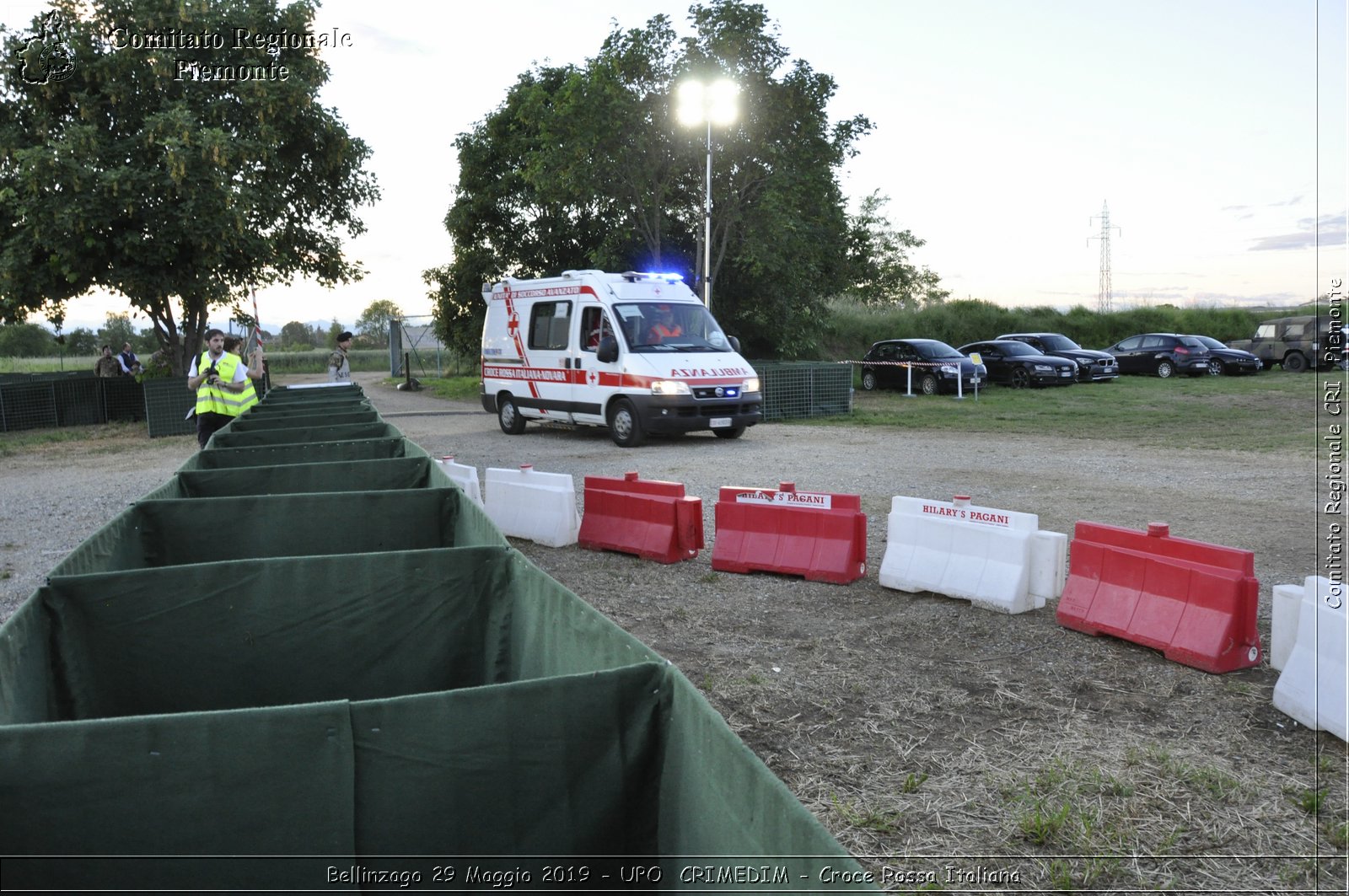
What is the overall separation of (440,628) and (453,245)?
1235 inches

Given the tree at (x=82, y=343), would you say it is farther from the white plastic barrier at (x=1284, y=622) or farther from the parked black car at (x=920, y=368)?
the white plastic barrier at (x=1284, y=622)

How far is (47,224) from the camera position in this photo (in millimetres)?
19703

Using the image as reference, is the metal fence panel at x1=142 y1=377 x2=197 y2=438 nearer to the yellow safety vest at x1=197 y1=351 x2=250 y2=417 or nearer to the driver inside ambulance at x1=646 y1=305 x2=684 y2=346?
the driver inside ambulance at x1=646 y1=305 x2=684 y2=346

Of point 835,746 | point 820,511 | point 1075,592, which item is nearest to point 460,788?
point 835,746

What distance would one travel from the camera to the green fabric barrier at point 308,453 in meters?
6.55

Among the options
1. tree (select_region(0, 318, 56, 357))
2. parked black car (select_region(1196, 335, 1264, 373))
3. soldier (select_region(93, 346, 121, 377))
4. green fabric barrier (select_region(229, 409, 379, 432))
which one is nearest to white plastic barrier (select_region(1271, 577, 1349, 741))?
green fabric barrier (select_region(229, 409, 379, 432))

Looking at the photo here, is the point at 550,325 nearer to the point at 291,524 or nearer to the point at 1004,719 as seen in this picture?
the point at 291,524

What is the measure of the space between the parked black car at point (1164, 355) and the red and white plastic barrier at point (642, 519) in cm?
2981

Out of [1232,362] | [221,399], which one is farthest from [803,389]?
[1232,362]

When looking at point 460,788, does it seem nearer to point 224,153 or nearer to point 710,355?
point 710,355

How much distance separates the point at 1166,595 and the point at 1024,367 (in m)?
25.4

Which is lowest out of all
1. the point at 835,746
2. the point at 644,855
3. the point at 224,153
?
the point at 835,746

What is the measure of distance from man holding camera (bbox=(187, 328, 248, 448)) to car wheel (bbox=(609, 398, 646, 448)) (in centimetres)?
613

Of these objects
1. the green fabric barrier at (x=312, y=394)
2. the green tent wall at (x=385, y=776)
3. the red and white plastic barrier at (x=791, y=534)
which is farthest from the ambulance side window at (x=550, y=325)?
the green tent wall at (x=385, y=776)
